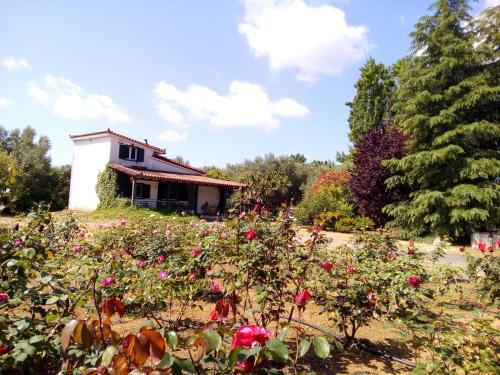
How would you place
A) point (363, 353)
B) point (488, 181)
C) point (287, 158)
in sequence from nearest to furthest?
1. point (363, 353)
2. point (488, 181)
3. point (287, 158)

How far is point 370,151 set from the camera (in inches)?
732

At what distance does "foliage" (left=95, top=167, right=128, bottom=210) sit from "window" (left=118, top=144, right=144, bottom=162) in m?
1.59

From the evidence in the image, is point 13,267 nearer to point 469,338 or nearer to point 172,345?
point 172,345

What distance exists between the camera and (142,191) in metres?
23.8

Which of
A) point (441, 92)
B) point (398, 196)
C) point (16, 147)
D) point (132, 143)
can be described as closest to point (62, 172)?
point (16, 147)

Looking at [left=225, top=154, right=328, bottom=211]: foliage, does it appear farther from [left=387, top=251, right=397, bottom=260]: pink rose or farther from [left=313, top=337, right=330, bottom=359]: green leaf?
[left=313, top=337, right=330, bottom=359]: green leaf

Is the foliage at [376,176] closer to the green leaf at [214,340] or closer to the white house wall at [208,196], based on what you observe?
the white house wall at [208,196]

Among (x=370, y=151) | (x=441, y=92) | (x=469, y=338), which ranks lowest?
(x=469, y=338)

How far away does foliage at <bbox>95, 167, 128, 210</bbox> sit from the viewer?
22.0 metres

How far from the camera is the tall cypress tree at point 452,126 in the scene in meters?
15.0

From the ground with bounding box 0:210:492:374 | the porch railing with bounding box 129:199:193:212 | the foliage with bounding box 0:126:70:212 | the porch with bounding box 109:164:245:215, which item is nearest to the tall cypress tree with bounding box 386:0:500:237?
the porch with bounding box 109:164:245:215

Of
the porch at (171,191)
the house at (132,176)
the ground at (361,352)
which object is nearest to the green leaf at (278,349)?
the ground at (361,352)

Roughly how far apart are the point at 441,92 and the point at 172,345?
1840cm

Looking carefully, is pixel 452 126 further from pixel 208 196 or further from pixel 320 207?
pixel 208 196
